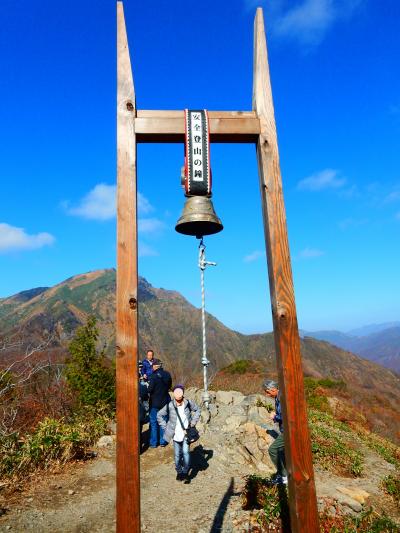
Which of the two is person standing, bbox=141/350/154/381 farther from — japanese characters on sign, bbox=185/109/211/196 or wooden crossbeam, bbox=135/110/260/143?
wooden crossbeam, bbox=135/110/260/143

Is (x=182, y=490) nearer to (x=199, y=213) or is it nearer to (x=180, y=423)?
(x=180, y=423)

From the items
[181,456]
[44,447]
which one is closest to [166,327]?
[44,447]

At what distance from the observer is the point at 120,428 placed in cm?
250

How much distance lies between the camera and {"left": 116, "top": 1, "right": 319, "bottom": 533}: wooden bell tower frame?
249 centimetres

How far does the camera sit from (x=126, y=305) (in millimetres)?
2648

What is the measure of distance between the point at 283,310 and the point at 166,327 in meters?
82.2

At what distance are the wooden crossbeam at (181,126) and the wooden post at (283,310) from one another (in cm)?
11

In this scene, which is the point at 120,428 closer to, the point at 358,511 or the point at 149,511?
the point at 149,511

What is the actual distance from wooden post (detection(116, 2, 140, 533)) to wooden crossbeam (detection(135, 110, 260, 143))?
0.38 ft

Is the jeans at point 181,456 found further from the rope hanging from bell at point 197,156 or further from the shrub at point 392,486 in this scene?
the rope hanging from bell at point 197,156

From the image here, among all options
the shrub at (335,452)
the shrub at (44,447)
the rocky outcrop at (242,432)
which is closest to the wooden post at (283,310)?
the rocky outcrop at (242,432)

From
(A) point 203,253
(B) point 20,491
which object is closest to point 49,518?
(B) point 20,491

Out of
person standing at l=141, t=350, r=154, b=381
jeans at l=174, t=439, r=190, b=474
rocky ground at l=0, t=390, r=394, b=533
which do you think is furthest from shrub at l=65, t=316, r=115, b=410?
jeans at l=174, t=439, r=190, b=474

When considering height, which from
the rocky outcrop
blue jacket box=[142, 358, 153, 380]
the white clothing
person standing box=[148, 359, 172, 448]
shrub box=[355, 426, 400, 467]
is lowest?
shrub box=[355, 426, 400, 467]
